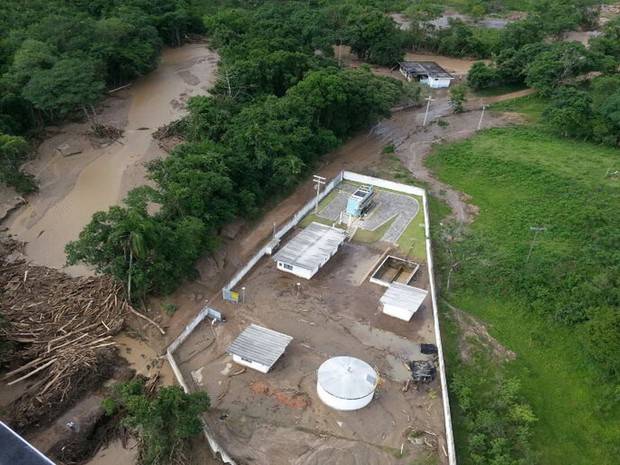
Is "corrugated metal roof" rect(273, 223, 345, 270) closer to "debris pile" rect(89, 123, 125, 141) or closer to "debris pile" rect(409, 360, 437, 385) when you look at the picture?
"debris pile" rect(409, 360, 437, 385)

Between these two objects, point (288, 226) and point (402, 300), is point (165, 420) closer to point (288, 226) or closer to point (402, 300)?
point (402, 300)

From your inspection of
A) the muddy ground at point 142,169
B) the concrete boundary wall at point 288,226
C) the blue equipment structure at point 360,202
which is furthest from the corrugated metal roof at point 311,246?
the muddy ground at point 142,169

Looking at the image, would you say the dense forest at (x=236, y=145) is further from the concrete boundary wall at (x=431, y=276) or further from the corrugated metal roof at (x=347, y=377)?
the corrugated metal roof at (x=347, y=377)

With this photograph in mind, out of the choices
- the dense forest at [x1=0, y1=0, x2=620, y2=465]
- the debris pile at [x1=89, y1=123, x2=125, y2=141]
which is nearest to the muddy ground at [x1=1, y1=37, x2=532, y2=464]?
the debris pile at [x1=89, y1=123, x2=125, y2=141]

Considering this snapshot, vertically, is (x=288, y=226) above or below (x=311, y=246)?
below

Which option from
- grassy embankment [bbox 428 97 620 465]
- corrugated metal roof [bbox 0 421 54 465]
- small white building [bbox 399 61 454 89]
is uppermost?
corrugated metal roof [bbox 0 421 54 465]

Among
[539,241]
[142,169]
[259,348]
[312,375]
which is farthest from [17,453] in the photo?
[539,241]
